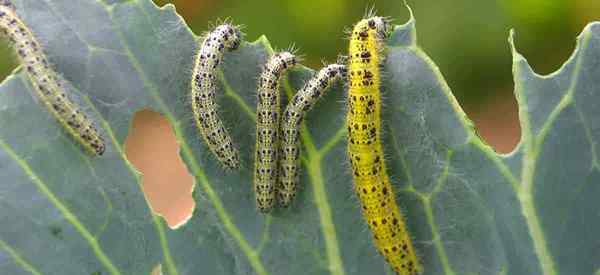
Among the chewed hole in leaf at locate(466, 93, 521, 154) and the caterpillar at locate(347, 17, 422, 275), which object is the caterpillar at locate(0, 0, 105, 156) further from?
the chewed hole in leaf at locate(466, 93, 521, 154)

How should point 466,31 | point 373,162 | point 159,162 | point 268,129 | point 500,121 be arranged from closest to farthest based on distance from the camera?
point 373,162 < point 268,129 < point 466,31 < point 500,121 < point 159,162

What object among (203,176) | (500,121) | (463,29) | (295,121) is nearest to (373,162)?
(295,121)

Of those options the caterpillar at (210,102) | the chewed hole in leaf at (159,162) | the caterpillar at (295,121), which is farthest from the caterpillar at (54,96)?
the chewed hole in leaf at (159,162)

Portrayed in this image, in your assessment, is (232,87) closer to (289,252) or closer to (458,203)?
(289,252)

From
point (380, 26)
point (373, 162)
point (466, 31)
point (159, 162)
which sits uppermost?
point (466, 31)

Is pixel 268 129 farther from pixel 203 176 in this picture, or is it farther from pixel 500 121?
pixel 500 121

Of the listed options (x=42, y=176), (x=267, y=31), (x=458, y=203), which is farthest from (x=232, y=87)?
(x=267, y=31)

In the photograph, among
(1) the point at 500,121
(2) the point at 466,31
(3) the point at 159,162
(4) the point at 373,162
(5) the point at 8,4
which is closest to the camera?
(4) the point at 373,162
